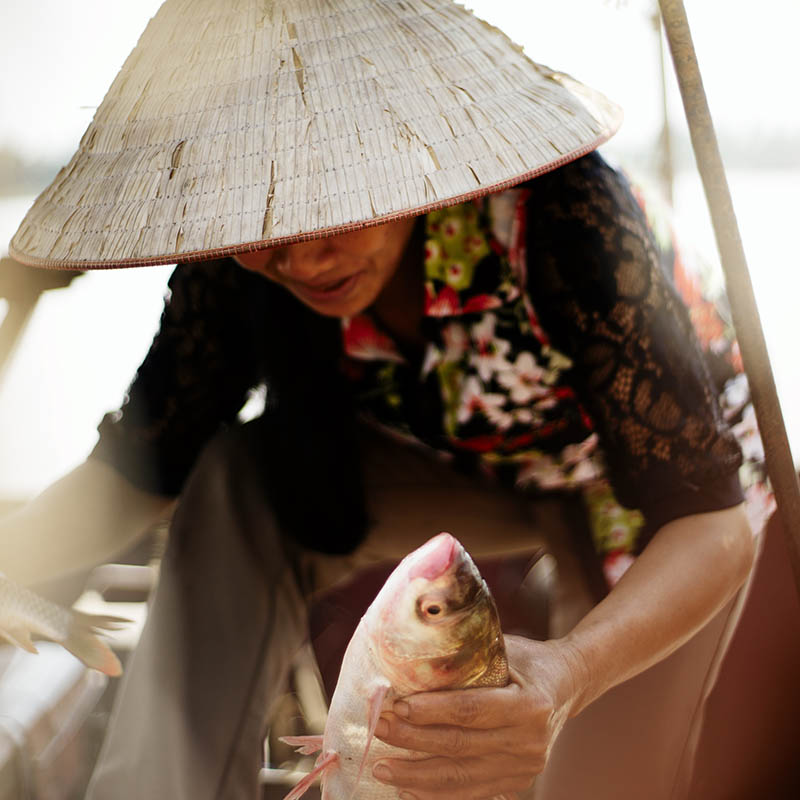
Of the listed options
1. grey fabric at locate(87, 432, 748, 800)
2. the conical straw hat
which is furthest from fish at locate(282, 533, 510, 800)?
grey fabric at locate(87, 432, 748, 800)

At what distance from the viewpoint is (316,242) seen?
73 cm

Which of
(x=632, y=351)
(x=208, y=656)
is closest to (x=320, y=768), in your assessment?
(x=632, y=351)

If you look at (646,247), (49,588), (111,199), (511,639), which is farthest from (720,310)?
(49,588)

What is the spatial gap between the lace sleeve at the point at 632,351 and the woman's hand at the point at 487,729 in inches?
6.9

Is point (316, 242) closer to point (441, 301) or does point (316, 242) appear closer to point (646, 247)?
point (441, 301)

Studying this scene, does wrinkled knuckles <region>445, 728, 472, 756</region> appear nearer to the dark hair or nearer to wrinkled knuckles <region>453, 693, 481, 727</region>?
wrinkled knuckles <region>453, 693, 481, 727</region>

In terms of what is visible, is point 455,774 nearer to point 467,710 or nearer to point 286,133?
point 467,710

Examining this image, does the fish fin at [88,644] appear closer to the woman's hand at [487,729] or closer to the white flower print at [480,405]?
the woman's hand at [487,729]

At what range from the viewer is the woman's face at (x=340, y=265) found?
0.73 meters

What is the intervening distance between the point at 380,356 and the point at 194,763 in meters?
0.52

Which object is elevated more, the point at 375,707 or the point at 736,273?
the point at 736,273

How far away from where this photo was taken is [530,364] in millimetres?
865

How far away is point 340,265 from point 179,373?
30cm

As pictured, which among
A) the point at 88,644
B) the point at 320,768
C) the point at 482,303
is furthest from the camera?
the point at 482,303
